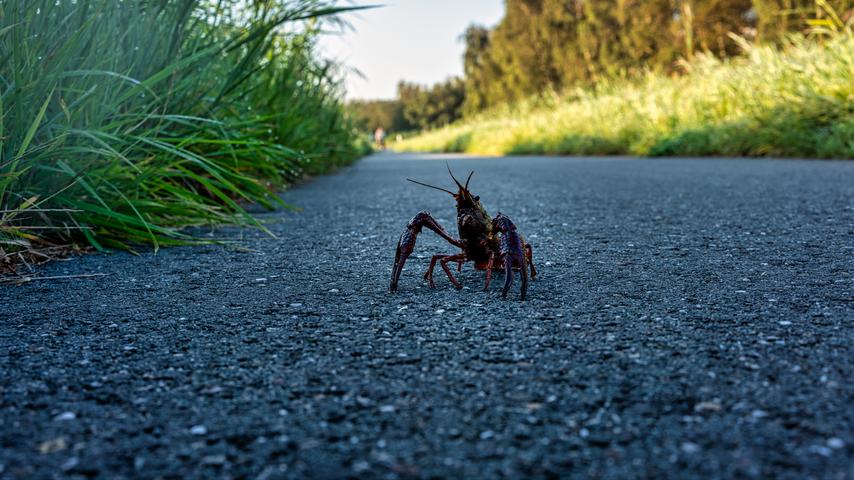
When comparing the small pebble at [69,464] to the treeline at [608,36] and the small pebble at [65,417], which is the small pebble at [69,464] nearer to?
the small pebble at [65,417]

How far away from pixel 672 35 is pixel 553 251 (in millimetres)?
23018

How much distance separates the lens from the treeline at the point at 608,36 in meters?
19.0

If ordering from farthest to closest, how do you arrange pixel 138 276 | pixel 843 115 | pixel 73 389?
pixel 843 115, pixel 138 276, pixel 73 389

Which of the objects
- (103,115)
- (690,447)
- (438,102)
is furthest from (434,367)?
(438,102)

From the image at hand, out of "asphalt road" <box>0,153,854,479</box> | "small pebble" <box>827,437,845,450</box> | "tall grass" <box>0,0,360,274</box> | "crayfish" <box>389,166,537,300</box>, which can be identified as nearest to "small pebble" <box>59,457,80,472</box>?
"asphalt road" <box>0,153,854,479</box>

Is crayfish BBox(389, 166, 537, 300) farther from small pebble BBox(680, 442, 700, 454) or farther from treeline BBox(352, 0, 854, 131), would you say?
treeline BBox(352, 0, 854, 131)

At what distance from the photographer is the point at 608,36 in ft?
83.3

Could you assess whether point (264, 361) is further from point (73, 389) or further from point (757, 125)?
point (757, 125)

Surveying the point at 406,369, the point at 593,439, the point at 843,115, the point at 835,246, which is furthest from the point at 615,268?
the point at 843,115

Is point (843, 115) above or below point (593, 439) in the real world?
above

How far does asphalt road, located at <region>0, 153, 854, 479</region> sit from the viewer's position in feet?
3.27

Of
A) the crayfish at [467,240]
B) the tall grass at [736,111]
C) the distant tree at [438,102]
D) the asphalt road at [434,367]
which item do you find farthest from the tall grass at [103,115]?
the distant tree at [438,102]

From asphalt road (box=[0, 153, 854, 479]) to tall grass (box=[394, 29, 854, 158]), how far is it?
6578 millimetres

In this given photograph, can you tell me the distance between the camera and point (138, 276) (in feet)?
7.89
